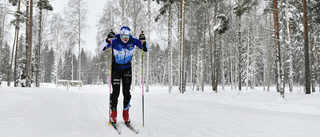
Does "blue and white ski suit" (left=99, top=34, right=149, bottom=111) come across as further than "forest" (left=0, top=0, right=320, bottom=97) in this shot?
No

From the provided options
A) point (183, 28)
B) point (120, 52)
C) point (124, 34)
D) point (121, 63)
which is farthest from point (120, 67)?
point (183, 28)

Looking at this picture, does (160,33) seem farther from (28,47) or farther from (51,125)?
(51,125)

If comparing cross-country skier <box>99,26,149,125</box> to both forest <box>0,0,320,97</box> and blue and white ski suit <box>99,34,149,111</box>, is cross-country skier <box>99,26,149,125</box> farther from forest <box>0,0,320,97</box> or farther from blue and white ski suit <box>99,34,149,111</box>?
forest <box>0,0,320,97</box>

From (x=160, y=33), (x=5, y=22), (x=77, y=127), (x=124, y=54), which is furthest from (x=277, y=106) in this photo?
(x=5, y=22)

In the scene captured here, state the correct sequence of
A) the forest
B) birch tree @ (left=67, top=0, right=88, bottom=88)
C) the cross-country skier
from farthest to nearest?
birch tree @ (left=67, top=0, right=88, bottom=88) → the forest → the cross-country skier

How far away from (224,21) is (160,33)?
7871 millimetres

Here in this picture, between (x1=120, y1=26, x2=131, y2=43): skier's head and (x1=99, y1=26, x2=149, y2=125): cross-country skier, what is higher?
(x1=120, y1=26, x2=131, y2=43): skier's head

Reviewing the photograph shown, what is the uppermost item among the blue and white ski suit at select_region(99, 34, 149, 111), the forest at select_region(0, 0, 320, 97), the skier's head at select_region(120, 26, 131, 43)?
the forest at select_region(0, 0, 320, 97)

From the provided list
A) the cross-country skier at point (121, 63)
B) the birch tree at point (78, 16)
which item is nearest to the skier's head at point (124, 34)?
the cross-country skier at point (121, 63)

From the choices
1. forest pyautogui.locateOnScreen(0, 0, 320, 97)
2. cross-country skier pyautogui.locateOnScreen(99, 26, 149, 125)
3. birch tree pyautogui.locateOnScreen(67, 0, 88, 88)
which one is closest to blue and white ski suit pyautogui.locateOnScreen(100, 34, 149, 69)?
cross-country skier pyautogui.locateOnScreen(99, 26, 149, 125)

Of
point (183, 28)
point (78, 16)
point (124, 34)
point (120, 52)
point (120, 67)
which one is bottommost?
point (120, 67)

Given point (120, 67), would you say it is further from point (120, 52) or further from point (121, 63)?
point (120, 52)

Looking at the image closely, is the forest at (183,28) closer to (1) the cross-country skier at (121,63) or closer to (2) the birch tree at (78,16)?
(2) the birch tree at (78,16)

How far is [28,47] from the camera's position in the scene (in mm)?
14547
